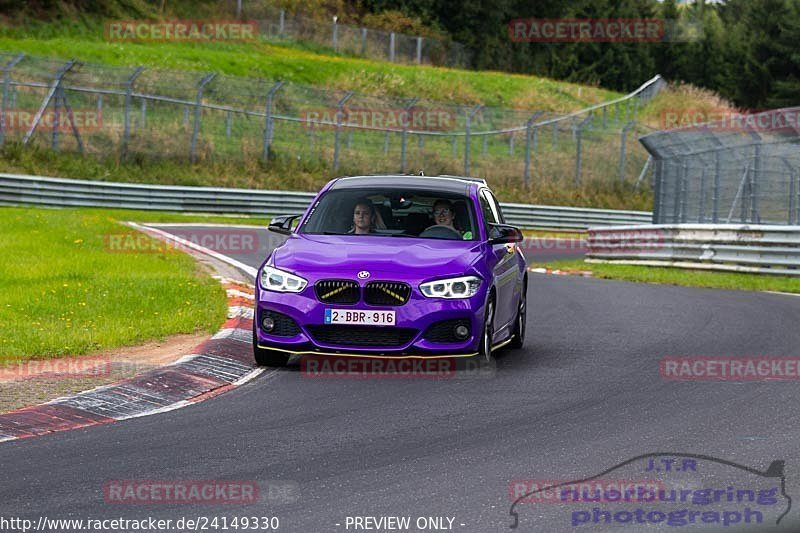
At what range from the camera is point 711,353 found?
12523 mm

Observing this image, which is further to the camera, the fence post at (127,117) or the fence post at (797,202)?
the fence post at (127,117)

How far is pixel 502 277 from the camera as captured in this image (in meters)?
11.9

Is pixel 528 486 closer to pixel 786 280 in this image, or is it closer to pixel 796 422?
pixel 796 422

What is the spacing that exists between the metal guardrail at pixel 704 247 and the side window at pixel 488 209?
38.4 ft

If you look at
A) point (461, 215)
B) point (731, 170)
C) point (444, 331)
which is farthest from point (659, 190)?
point (444, 331)

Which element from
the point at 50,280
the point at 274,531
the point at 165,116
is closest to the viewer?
the point at 274,531

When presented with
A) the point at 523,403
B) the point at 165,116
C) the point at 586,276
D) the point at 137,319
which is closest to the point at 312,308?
the point at 523,403

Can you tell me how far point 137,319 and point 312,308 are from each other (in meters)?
3.29

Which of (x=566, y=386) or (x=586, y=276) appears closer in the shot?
(x=566, y=386)

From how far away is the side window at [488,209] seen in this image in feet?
42.2

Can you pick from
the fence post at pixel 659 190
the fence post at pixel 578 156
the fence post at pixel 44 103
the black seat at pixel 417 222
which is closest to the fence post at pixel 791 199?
the fence post at pixel 659 190

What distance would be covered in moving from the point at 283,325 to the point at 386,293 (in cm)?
85

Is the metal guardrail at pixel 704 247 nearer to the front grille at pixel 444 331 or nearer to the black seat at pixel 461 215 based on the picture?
the black seat at pixel 461 215

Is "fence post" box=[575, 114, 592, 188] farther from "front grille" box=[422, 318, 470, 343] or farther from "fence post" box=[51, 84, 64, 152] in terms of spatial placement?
"front grille" box=[422, 318, 470, 343]
